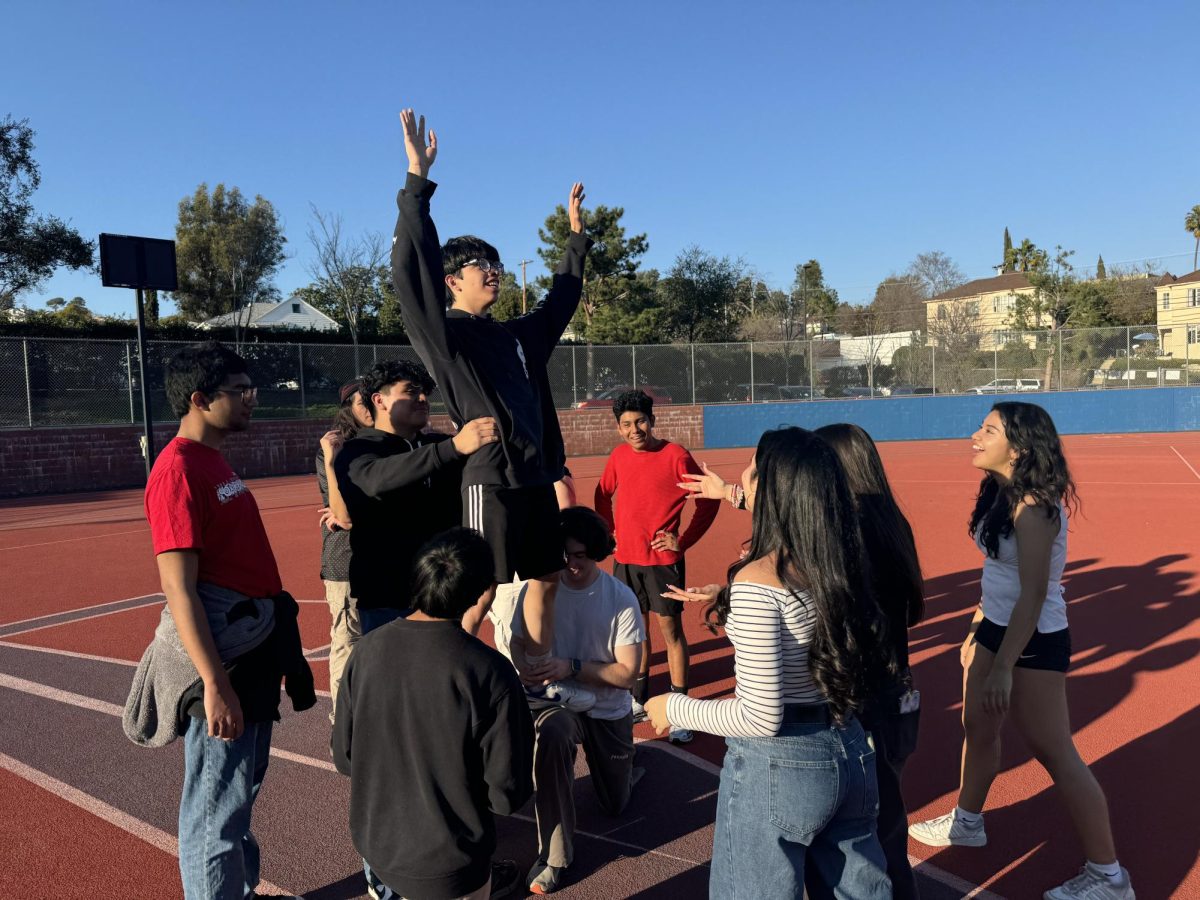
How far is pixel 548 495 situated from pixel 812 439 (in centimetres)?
135

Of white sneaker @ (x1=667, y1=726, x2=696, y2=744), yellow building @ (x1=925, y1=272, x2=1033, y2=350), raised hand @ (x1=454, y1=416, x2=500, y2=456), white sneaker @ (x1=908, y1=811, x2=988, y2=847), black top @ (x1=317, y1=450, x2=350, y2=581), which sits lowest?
white sneaker @ (x1=667, y1=726, x2=696, y2=744)

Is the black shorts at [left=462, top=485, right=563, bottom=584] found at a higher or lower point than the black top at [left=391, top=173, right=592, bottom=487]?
lower

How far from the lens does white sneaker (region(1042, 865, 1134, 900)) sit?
128 inches

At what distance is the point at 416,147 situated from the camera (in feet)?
10.2

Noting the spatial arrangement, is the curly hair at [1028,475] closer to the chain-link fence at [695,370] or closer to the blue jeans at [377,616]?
the blue jeans at [377,616]

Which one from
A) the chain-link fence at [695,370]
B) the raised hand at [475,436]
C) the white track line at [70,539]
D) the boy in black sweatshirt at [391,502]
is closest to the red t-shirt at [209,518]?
the boy in black sweatshirt at [391,502]

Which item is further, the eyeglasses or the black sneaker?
the black sneaker

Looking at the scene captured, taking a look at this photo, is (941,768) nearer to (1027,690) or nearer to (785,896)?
(1027,690)

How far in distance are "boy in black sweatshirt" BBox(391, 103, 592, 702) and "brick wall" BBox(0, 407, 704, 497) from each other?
15536 mm

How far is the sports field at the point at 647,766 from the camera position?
3.61 meters

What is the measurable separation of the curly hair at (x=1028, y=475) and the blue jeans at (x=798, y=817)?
1395 mm

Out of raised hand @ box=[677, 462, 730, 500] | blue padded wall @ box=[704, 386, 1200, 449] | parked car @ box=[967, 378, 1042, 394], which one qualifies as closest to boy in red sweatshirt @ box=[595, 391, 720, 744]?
raised hand @ box=[677, 462, 730, 500]

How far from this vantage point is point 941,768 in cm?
456

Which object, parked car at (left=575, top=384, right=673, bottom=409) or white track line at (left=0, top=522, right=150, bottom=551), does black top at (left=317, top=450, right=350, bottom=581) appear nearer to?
white track line at (left=0, top=522, right=150, bottom=551)
